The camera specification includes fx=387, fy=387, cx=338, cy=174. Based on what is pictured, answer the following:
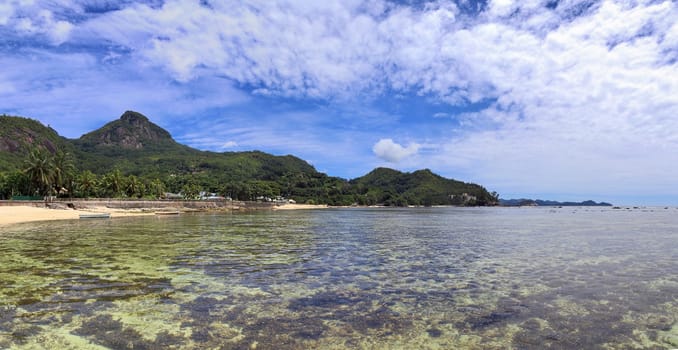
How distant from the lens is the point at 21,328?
28.3ft

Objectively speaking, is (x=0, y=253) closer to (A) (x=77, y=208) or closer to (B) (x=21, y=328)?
(B) (x=21, y=328)

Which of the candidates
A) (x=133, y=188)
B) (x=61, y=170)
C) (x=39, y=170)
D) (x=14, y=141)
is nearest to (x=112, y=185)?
(x=133, y=188)

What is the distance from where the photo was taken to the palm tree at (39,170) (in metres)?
81.0

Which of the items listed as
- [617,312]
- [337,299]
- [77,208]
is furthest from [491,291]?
[77,208]

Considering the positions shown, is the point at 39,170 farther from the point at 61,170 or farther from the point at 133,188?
the point at 133,188

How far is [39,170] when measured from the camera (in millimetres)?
81375

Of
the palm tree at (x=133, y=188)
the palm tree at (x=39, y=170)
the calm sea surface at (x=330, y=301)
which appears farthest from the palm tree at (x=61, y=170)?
the calm sea surface at (x=330, y=301)

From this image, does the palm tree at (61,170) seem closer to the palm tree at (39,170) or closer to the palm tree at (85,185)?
the palm tree at (39,170)

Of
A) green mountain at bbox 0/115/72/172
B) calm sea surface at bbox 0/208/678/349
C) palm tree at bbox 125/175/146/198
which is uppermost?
green mountain at bbox 0/115/72/172

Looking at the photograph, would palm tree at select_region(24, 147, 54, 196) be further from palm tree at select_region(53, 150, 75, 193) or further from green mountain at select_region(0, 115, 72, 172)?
green mountain at select_region(0, 115, 72, 172)

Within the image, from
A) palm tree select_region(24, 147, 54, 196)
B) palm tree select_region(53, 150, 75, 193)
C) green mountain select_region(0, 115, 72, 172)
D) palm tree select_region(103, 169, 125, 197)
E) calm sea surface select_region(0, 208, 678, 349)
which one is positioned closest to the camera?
calm sea surface select_region(0, 208, 678, 349)

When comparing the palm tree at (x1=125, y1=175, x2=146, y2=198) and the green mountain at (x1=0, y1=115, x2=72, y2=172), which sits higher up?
the green mountain at (x1=0, y1=115, x2=72, y2=172)

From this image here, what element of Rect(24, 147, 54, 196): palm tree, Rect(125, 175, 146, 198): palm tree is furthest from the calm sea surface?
Rect(125, 175, 146, 198): palm tree

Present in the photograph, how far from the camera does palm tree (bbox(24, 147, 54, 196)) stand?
81.0m
